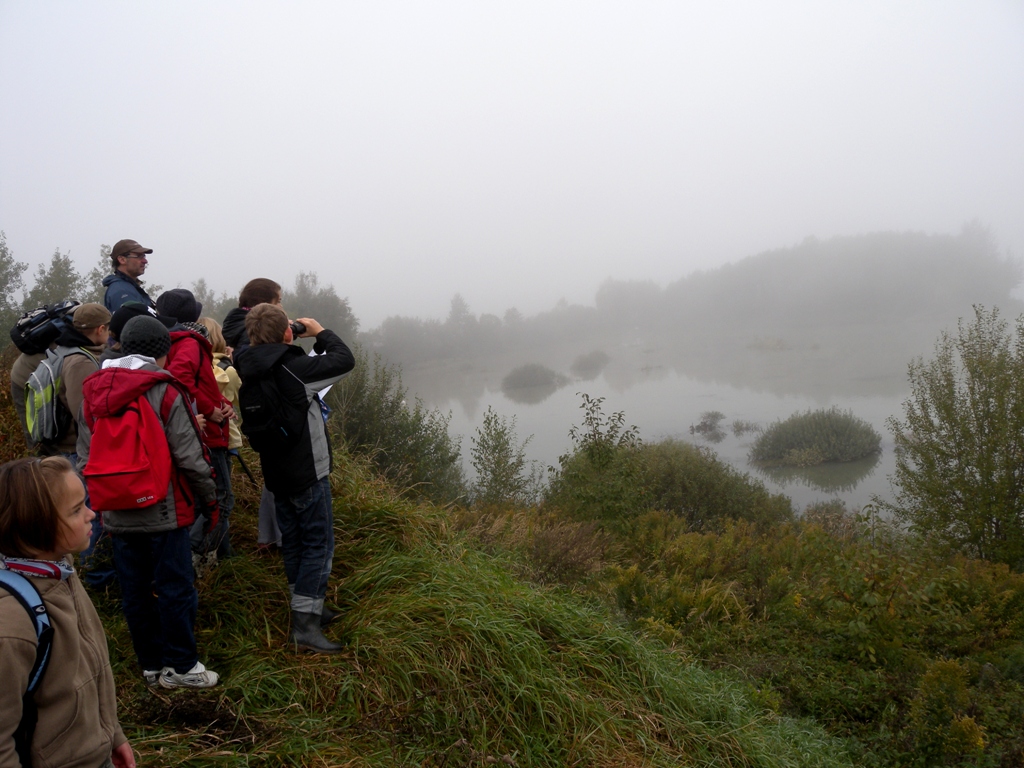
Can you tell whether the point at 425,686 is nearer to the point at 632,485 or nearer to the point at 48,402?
the point at 48,402

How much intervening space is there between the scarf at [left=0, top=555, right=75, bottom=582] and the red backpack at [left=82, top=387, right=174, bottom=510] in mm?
1142

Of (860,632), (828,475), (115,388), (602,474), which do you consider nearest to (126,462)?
(115,388)

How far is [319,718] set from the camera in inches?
105

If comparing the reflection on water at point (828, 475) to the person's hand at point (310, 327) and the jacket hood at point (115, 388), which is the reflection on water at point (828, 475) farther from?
the jacket hood at point (115, 388)

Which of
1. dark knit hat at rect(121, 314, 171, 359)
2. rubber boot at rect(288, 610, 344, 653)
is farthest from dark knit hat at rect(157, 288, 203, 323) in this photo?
rubber boot at rect(288, 610, 344, 653)

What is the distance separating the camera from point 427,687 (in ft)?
9.62

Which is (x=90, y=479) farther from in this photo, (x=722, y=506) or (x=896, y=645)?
(x=722, y=506)

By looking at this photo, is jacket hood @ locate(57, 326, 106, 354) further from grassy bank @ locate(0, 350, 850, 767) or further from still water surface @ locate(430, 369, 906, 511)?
still water surface @ locate(430, 369, 906, 511)

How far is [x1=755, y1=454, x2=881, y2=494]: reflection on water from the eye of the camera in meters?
36.4

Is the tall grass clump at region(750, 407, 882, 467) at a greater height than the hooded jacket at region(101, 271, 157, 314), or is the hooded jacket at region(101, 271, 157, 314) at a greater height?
the hooded jacket at region(101, 271, 157, 314)

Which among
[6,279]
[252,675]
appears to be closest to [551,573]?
[252,675]

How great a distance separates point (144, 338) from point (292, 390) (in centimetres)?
70

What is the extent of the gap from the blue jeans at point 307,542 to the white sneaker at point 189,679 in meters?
0.50

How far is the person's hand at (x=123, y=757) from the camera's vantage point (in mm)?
1693
